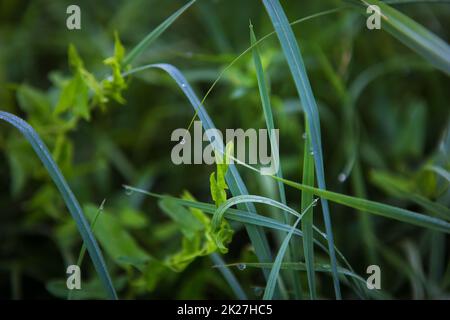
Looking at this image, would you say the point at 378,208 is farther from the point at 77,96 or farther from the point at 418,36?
the point at 77,96

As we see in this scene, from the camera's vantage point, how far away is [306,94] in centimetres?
66

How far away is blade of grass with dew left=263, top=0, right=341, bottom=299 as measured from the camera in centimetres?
65

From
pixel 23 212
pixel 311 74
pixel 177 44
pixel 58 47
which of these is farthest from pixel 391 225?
pixel 58 47

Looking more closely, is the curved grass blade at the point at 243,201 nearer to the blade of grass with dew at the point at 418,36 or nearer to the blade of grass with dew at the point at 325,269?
the blade of grass with dew at the point at 325,269

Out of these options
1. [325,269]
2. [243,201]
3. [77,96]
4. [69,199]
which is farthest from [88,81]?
[325,269]

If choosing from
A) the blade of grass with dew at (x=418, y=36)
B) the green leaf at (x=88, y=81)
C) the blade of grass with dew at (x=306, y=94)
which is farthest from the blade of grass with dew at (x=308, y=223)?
the green leaf at (x=88, y=81)

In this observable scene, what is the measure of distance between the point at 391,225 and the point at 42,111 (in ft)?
2.41

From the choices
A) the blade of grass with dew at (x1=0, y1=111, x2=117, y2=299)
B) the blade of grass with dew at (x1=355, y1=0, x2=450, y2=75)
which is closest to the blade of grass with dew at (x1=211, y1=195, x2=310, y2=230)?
the blade of grass with dew at (x1=0, y1=111, x2=117, y2=299)

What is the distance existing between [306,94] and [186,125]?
0.63 m

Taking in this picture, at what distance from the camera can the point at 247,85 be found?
929 millimetres

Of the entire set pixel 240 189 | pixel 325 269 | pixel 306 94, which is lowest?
pixel 325 269

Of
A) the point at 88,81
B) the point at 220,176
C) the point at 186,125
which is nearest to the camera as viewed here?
the point at 220,176

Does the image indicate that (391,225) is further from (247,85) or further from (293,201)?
(247,85)

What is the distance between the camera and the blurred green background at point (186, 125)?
957mm
